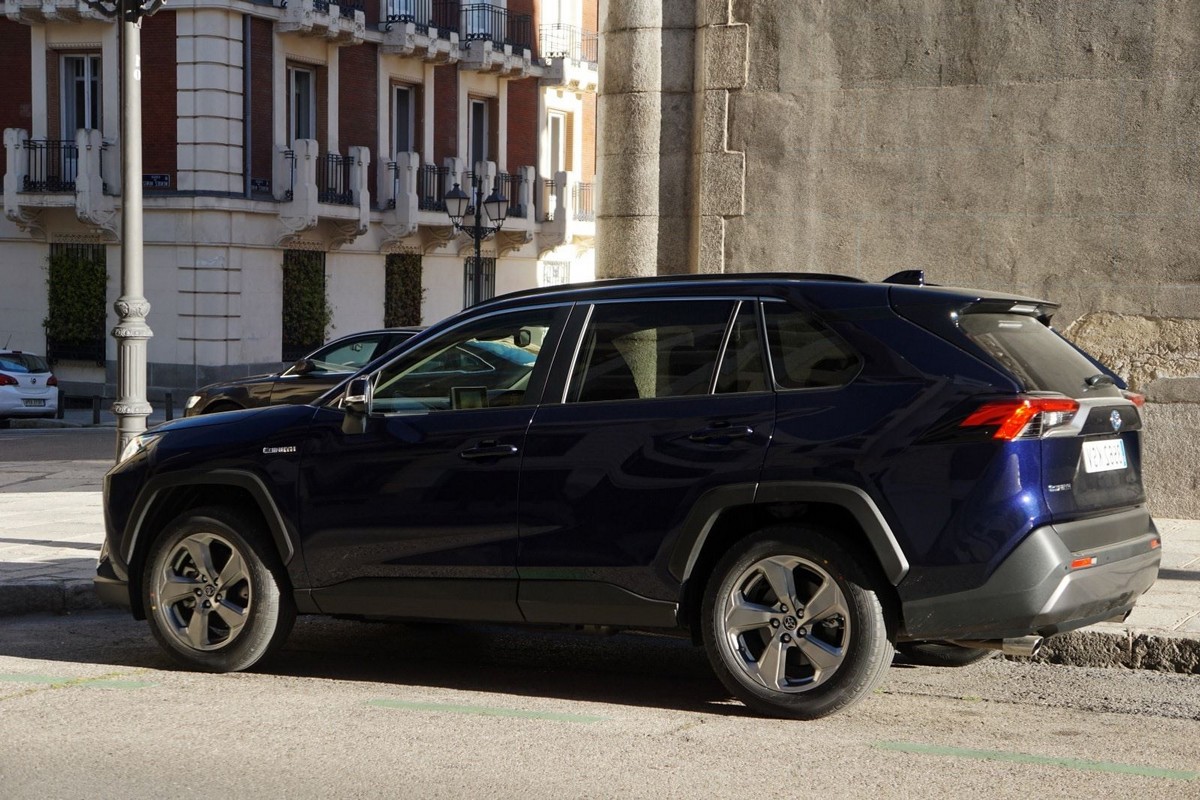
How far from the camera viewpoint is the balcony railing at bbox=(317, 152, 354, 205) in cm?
3484

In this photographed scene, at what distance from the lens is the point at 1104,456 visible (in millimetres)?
6398

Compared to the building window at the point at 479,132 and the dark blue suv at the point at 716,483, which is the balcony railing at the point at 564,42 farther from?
the dark blue suv at the point at 716,483

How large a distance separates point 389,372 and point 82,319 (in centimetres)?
2755

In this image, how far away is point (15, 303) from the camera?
33906 mm

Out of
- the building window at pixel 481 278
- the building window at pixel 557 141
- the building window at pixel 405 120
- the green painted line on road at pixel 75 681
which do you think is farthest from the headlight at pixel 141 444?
the building window at pixel 557 141

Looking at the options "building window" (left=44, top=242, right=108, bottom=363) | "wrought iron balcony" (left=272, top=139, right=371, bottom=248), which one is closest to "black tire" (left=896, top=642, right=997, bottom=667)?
"wrought iron balcony" (left=272, top=139, right=371, bottom=248)

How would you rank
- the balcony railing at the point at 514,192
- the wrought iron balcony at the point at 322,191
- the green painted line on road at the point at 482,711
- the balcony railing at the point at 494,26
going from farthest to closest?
the balcony railing at the point at 514,192, the balcony railing at the point at 494,26, the wrought iron balcony at the point at 322,191, the green painted line on road at the point at 482,711

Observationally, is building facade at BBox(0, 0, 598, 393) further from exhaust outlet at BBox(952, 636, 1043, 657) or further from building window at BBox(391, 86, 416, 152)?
exhaust outlet at BBox(952, 636, 1043, 657)

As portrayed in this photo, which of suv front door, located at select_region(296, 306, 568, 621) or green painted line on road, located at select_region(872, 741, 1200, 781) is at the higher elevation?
suv front door, located at select_region(296, 306, 568, 621)

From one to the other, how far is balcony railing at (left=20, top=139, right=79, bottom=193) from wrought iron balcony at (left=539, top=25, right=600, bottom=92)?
1521cm

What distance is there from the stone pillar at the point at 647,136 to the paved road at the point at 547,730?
509 centimetres

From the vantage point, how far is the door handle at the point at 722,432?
21.0ft

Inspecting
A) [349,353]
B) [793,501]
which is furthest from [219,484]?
[349,353]

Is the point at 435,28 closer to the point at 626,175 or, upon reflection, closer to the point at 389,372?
the point at 626,175
